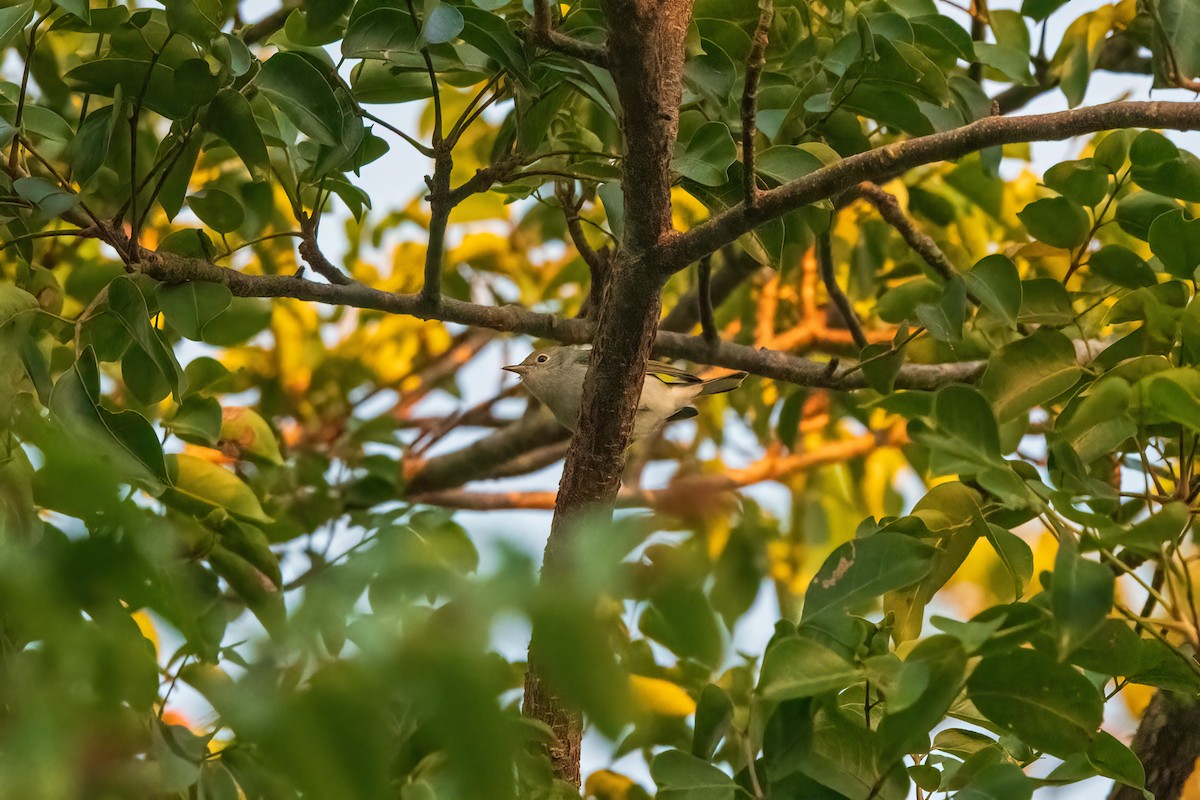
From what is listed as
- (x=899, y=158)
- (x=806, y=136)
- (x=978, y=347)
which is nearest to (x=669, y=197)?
(x=899, y=158)

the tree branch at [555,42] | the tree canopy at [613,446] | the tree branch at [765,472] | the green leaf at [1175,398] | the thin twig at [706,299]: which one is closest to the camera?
the tree canopy at [613,446]

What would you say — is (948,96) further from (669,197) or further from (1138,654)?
(1138,654)

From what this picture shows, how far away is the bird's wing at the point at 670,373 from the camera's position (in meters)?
2.30

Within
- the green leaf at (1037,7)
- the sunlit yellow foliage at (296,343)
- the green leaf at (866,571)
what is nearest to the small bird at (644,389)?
the sunlit yellow foliage at (296,343)

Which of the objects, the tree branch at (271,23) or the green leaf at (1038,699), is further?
the tree branch at (271,23)

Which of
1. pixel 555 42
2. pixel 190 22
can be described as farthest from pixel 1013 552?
pixel 190 22

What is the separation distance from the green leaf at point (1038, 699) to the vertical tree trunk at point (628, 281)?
0.40m

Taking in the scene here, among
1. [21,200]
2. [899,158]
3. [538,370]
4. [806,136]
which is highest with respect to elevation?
[538,370]

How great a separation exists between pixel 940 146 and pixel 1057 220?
35 cm

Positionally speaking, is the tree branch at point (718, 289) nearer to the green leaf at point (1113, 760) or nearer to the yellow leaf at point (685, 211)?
the yellow leaf at point (685, 211)

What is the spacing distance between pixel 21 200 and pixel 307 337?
1.62 metres

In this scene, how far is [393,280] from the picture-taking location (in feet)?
9.80

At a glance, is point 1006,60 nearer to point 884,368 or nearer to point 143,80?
point 884,368

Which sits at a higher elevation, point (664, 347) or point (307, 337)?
point (307, 337)
